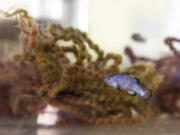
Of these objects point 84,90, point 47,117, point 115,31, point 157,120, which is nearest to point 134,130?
point 157,120

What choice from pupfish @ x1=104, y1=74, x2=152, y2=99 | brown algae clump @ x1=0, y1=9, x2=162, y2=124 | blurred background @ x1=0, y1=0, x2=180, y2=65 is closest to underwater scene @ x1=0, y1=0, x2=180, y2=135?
brown algae clump @ x1=0, y1=9, x2=162, y2=124

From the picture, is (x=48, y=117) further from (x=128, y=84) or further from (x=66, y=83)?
(x=128, y=84)

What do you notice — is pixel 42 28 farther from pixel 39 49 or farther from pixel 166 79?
pixel 166 79

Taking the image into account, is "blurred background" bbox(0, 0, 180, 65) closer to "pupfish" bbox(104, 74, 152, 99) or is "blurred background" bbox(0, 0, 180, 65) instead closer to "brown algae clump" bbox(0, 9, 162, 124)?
"brown algae clump" bbox(0, 9, 162, 124)

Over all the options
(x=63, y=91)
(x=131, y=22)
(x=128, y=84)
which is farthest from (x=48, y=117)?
(x=131, y=22)

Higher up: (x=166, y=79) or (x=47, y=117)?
(x=166, y=79)

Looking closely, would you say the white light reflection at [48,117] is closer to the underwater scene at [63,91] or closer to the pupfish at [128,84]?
the underwater scene at [63,91]
